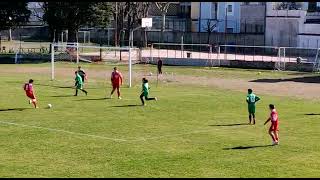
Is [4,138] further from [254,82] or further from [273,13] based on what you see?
[273,13]

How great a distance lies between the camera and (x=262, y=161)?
15.9 meters

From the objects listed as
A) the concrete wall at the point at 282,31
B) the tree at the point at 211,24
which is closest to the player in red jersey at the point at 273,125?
the concrete wall at the point at 282,31

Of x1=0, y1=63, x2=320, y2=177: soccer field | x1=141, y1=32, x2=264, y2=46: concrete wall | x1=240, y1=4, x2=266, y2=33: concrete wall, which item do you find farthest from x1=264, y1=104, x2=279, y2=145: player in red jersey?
x1=240, y1=4, x2=266, y2=33: concrete wall

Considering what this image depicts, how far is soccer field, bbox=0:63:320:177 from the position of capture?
14938 mm

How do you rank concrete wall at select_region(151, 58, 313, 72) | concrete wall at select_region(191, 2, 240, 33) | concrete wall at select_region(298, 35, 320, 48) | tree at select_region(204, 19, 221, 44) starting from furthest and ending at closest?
tree at select_region(204, 19, 221, 44)
concrete wall at select_region(191, 2, 240, 33)
concrete wall at select_region(298, 35, 320, 48)
concrete wall at select_region(151, 58, 313, 72)

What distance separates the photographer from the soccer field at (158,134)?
49.0ft

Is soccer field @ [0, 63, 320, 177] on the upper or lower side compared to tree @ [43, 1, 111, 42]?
lower

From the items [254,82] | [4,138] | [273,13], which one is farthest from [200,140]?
[273,13]

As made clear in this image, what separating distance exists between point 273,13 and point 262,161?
62.9 metres

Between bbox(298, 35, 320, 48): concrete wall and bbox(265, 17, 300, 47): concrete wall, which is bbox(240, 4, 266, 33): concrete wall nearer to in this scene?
bbox(265, 17, 300, 47): concrete wall

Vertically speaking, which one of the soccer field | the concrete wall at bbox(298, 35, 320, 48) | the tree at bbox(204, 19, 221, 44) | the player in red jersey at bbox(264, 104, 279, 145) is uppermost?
the tree at bbox(204, 19, 221, 44)

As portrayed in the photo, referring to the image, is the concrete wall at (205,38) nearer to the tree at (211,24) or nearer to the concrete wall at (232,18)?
the tree at (211,24)

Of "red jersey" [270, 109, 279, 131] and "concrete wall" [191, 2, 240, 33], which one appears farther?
"concrete wall" [191, 2, 240, 33]

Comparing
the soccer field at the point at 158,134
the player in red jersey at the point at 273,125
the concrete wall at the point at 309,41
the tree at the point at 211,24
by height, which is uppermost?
the tree at the point at 211,24
